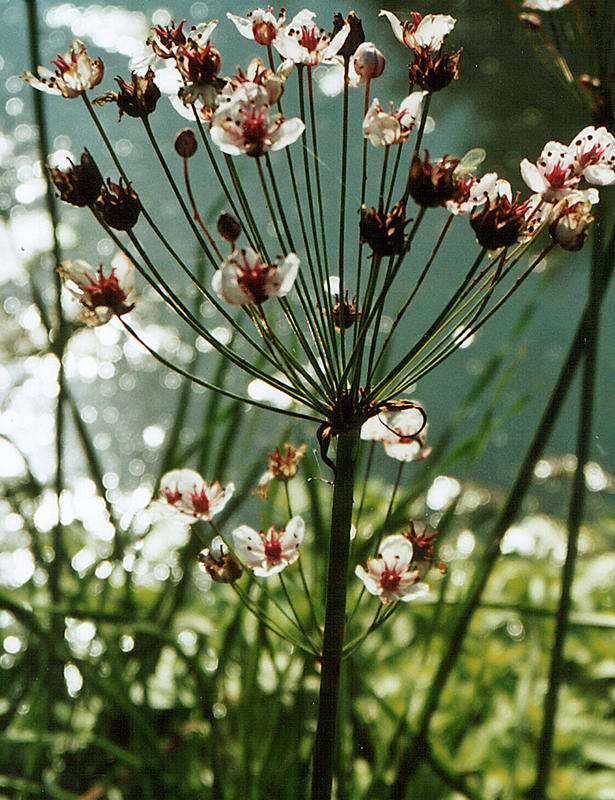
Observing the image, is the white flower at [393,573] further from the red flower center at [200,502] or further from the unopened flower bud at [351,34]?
the unopened flower bud at [351,34]

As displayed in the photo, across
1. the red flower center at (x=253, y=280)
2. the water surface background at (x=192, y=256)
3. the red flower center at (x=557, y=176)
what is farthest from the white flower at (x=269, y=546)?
the water surface background at (x=192, y=256)

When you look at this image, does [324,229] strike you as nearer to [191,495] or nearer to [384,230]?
[384,230]

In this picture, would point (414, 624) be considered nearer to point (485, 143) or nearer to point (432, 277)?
point (432, 277)

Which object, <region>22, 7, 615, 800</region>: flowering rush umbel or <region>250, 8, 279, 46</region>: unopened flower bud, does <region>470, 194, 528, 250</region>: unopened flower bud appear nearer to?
<region>22, 7, 615, 800</region>: flowering rush umbel

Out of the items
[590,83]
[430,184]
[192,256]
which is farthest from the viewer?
[192,256]

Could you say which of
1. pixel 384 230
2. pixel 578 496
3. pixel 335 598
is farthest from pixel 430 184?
pixel 578 496
